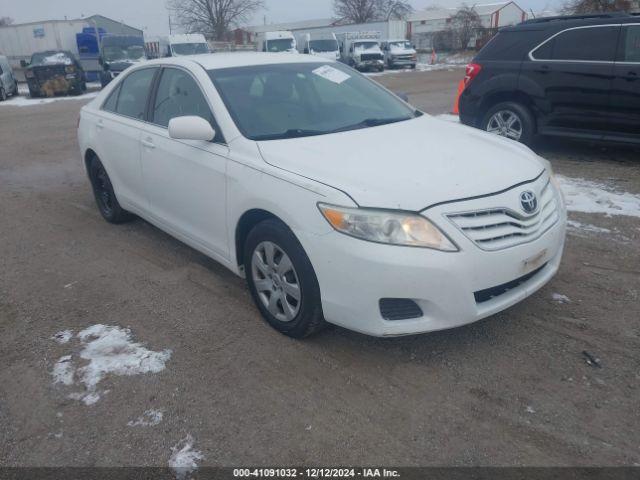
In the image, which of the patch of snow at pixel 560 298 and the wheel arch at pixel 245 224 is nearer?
the wheel arch at pixel 245 224

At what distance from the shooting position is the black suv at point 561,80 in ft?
22.0

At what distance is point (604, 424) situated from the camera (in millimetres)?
2604

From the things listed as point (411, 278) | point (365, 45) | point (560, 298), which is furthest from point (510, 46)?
point (365, 45)

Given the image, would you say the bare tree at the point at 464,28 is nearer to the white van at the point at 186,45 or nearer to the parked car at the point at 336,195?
the white van at the point at 186,45

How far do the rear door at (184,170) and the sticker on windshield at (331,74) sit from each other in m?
1.02

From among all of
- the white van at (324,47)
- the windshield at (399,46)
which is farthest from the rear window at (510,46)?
the windshield at (399,46)

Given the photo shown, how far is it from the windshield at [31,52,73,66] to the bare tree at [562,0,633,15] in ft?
70.4

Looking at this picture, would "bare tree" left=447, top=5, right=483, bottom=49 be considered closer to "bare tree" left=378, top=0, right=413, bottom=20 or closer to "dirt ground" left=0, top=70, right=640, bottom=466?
"bare tree" left=378, top=0, right=413, bottom=20

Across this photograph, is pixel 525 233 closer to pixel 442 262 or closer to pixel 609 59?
pixel 442 262

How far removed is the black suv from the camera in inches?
263

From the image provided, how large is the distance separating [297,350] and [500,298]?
1212 mm

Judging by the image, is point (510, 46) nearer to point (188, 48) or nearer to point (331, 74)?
point (331, 74)

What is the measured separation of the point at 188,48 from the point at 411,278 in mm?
22173

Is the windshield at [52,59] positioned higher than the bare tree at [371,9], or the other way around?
the bare tree at [371,9]
